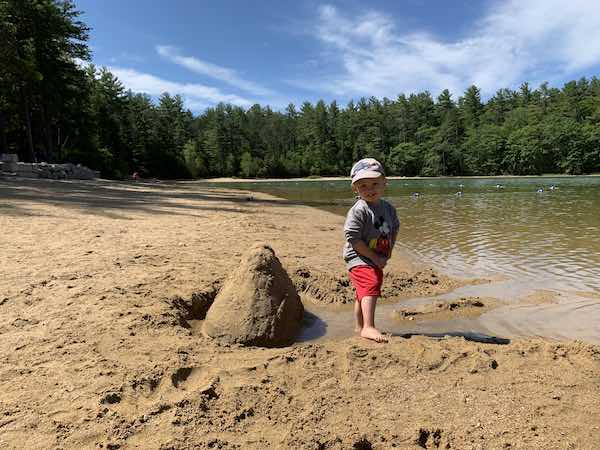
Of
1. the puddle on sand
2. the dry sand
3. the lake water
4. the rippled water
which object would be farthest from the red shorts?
the rippled water

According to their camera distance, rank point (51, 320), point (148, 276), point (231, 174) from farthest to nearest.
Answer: point (231, 174) → point (148, 276) → point (51, 320)

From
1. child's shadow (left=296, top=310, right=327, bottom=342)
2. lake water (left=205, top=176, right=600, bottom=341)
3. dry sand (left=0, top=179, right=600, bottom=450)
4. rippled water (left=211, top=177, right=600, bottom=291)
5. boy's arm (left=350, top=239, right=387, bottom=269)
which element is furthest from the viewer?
rippled water (left=211, top=177, right=600, bottom=291)

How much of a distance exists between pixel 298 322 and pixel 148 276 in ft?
6.52

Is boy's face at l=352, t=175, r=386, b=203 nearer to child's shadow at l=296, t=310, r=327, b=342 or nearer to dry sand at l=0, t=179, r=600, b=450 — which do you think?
dry sand at l=0, t=179, r=600, b=450

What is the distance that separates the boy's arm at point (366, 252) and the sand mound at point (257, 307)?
0.96 m

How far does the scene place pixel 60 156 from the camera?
38.7 meters

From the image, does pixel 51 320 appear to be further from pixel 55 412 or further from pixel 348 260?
pixel 348 260

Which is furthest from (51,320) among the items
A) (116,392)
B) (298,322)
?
(298,322)

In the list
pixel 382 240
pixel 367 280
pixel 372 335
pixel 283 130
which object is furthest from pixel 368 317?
pixel 283 130

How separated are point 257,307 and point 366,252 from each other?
1153 millimetres

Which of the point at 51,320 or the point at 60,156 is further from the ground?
the point at 60,156

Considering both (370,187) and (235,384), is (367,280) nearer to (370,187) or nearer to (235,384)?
(370,187)

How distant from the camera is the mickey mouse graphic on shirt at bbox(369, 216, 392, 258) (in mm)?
3691

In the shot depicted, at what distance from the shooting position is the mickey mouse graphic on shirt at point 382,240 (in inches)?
145
